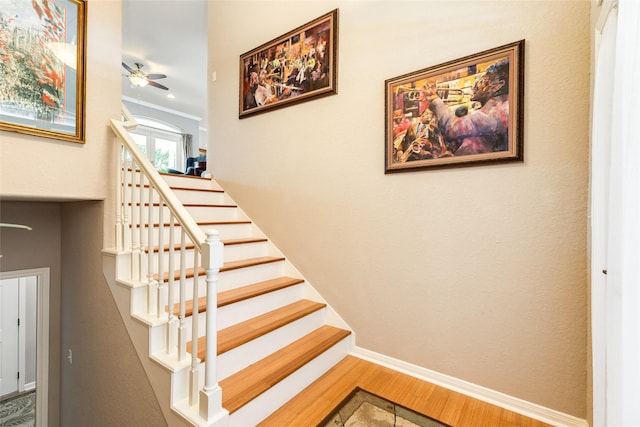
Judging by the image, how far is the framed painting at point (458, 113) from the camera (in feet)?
5.54

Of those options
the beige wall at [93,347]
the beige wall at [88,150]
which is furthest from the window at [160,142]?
the beige wall at [88,150]

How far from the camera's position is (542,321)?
1.65 metres

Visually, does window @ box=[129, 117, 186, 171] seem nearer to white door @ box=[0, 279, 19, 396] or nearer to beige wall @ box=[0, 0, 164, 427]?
white door @ box=[0, 279, 19, 396]

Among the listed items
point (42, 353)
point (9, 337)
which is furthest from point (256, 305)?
point (9, 337)

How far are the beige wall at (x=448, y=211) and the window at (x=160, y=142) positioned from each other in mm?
5939

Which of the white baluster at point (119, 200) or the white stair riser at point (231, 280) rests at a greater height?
the white baluster at point (119, 200)

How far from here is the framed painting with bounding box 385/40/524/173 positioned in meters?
1.69

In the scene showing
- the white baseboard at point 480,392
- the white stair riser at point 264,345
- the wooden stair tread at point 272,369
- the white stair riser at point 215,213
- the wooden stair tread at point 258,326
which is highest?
the white stair riser at point 215,213

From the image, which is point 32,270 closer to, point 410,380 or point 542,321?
point 410,380

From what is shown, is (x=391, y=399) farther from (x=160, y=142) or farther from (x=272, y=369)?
(x=160, y=142)

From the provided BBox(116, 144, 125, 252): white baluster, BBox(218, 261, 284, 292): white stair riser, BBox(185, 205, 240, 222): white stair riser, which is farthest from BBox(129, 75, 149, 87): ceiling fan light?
BBox(218, 261, 284, 292): white stair riser

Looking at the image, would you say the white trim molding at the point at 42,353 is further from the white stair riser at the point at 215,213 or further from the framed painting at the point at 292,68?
the framed painting at the point at 292,68

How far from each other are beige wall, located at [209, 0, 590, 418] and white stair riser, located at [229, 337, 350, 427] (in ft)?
0.98

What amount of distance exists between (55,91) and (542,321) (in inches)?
125
